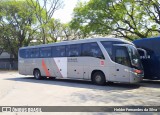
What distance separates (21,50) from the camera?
24.5 metres

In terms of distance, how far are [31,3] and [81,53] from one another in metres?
32.9

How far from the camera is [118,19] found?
32.2m

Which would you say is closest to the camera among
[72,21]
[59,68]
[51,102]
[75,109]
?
[75,109]

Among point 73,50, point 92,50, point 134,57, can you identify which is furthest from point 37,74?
point 134,57

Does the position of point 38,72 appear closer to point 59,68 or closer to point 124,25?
point 59,68

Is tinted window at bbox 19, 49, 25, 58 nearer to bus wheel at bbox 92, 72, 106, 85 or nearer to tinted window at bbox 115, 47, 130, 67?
bus wheel at bbox 92, 72, 106, 85

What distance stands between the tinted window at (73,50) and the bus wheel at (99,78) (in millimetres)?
2147

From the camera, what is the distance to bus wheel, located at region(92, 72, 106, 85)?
53.9 ft

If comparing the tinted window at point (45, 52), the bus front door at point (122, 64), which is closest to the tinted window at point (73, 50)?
the tinted window at point (45, 52)

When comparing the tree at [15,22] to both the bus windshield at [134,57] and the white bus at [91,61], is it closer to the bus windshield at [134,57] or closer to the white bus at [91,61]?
the white bus at [91,61]

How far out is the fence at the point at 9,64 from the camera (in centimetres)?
5031

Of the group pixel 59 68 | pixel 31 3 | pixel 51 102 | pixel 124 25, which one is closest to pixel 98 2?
pixel 124 25

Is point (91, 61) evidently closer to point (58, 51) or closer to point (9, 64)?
point (58, 51)

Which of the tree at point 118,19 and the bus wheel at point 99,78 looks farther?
the tree at point 118,19
